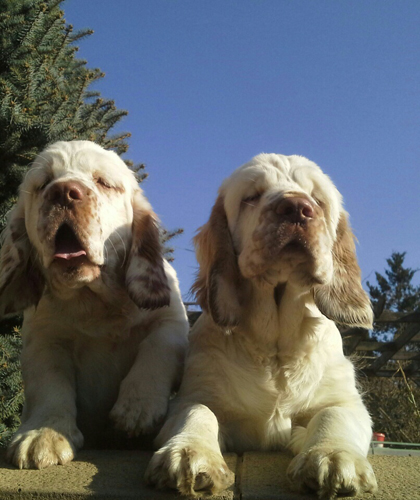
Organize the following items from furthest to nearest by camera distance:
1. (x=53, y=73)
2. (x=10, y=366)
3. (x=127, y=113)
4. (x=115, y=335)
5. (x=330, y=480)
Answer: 1. (x=127, y=113)
2. (x=53, y=73)
3. (x=10, y=366)
4. (x=115, y=335)
5. (x=330, y=480)

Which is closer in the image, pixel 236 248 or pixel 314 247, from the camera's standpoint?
A: pixel 314 247

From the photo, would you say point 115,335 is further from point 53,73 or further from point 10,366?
point 53,73

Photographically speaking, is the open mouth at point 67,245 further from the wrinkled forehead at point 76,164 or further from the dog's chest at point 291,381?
the dog's chest at point 291,381

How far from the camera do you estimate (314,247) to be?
2328mm

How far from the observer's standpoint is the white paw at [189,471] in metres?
1.77

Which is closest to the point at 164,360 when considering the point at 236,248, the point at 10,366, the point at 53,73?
the point at 236,248

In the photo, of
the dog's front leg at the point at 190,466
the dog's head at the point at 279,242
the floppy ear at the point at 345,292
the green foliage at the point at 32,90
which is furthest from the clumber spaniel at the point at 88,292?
the green foliage at the point at 32,90

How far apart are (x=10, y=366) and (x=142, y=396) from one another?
9.44 feet

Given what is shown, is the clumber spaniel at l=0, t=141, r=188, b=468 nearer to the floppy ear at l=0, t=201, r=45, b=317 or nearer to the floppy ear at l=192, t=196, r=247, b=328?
the floppy ear at l=0, t=201, r=45, b=317

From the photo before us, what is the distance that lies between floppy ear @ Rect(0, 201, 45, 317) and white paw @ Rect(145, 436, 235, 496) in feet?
4.48

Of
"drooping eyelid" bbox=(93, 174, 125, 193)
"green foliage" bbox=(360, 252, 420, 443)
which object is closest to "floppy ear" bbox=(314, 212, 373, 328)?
"drooping eyelid" bbox=(93, 174, 125, 193)

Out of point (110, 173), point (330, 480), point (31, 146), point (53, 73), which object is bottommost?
point (330, 480)

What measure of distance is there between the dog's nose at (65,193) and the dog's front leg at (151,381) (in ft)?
2.77

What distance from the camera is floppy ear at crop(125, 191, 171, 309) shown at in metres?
2.79
